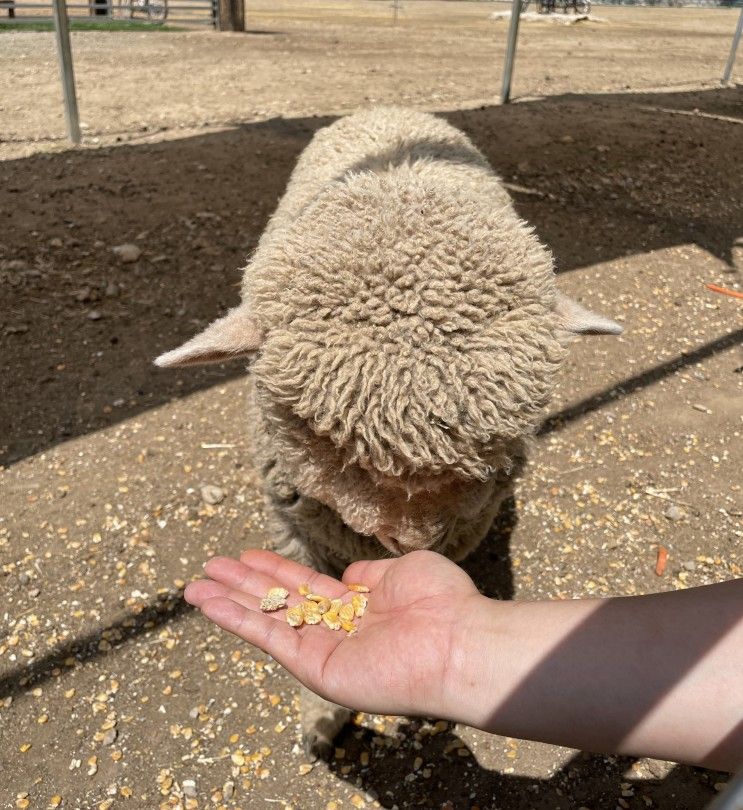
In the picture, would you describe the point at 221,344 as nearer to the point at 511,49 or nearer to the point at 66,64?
the point at 66,64

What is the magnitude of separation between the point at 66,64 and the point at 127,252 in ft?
8.51

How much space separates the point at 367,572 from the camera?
2.15m

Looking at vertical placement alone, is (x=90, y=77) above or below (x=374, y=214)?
below

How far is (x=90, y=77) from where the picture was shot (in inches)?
371

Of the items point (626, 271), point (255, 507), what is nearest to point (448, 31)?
point (626, 271)

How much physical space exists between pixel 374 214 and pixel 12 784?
2158 millimetres

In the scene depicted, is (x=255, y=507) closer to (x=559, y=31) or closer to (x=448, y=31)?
(x=448, y=31)

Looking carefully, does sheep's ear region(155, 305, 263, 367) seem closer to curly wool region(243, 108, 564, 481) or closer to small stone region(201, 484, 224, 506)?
curly wool region(243, 108, 564, 481)

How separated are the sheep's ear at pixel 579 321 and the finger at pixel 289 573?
1.08 meters

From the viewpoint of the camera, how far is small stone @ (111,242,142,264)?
15.8 ft

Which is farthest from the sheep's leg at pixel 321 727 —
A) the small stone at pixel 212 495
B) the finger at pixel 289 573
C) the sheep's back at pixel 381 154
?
the sheep's back at pixel 381 154

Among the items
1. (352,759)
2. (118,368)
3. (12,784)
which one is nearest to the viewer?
(12,784)

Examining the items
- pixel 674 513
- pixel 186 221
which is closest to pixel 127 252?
pixel 186 221

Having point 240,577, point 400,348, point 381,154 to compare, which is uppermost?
point 381,154
